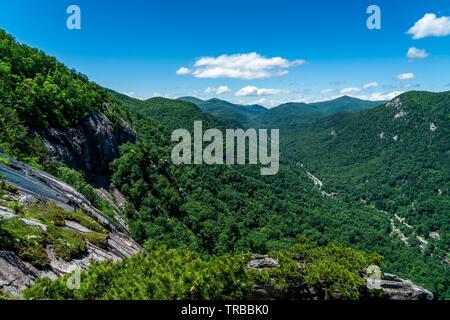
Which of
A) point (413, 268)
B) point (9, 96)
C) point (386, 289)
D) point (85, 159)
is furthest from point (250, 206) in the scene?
point (386, 289)

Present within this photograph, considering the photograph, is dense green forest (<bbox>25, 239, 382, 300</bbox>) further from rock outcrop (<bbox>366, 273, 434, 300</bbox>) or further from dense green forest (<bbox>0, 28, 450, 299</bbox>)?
rock outcrop (<bbox>366, 273, 434, 300</bbox>)

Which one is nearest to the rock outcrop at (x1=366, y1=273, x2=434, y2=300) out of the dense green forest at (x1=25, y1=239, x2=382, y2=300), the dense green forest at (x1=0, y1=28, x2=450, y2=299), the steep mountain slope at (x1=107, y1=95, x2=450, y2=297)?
the dense green forest at (x1=25, y1=239, x2=382, y2=300)

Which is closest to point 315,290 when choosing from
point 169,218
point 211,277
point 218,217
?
point 211,277

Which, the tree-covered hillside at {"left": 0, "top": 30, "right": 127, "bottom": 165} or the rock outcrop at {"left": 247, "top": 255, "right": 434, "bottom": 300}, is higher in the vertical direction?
the tree-covered hillside at {"left": 0, "top": 30, "right": 127, "bottom": 165}

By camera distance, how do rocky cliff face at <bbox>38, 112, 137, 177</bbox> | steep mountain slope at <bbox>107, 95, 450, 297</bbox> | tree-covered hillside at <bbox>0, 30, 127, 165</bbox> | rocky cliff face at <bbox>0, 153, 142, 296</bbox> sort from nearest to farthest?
rocky cliff face at <bbox>0, 153, 142, 296</bbox>
tree-covered hillside at <bbox>0, 30, 127, 165</bbox>
rocky cliff face at <bbox>38, 112, 137, 177</bbox>
steep mountain slope at <bbox>107, 95, 450, 297</bbox>

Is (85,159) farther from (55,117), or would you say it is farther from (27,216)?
(27,216)

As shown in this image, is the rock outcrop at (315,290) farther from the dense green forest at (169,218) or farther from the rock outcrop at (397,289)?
the dense green forest at (169,218)

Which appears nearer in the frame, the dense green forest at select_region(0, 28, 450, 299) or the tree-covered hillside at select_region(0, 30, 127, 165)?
the dense green forest at select_region(0, 28, 450, 299)

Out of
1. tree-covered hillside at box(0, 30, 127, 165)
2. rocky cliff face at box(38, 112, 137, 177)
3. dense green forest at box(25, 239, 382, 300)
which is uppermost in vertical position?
tree-covered hillside at box(0, 30, 127, 165)
